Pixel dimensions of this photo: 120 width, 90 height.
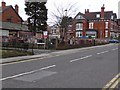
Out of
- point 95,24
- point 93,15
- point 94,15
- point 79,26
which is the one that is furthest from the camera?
point 93,15

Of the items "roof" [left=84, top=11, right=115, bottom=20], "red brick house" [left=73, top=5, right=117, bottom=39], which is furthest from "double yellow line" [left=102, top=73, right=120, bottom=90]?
"roof" [left=84, top=11, right=115, bottom=20]

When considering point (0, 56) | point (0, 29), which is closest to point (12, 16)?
point (0, 29)

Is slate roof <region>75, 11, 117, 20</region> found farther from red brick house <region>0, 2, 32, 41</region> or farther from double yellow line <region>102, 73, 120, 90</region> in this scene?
double yellow line <region>102, 73, 120, 90</region>

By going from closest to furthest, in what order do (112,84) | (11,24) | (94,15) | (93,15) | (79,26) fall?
(112,84) < (11,24) < (79,26) < (94,15) < (93,15)

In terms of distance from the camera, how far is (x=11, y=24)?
6581cm

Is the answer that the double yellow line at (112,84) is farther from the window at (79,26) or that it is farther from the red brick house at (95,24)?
the window at (79,26)

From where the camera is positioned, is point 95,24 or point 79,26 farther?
point 95,24

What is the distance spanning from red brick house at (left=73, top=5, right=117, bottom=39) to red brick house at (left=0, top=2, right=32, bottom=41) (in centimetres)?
2747

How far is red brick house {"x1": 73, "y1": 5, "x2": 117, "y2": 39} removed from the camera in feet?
314

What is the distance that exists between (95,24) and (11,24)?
129 feet

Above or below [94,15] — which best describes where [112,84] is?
below

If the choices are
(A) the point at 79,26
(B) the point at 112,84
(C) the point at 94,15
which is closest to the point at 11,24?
(A) the point at 79,26

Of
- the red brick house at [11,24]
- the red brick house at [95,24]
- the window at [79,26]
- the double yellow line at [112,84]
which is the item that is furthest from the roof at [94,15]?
the double yellow line at [112,84]

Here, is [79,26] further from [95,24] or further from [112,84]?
[112,84]
